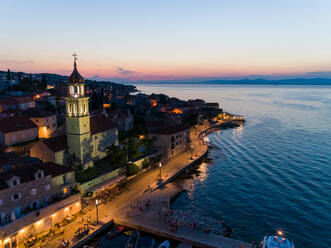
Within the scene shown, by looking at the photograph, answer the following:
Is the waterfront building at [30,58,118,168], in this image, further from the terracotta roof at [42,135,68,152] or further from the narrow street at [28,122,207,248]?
the narrow street at [28,122,207,248]

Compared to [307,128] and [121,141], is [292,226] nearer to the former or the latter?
[121,141]

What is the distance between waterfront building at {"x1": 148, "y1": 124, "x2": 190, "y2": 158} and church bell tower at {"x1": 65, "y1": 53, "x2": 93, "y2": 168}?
24.0m

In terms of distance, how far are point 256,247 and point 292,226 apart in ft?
31.6

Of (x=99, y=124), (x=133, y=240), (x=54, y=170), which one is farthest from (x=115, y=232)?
(x=99, y=124)

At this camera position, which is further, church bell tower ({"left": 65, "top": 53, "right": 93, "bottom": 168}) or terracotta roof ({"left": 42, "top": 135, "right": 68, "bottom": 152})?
church bell tower ({"left": 65, "top": 53, "right": 93, "bottom": 168})

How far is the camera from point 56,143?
47.2m

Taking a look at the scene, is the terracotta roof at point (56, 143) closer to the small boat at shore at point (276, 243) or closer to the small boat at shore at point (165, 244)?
the small boat at shore at point (165, 244)

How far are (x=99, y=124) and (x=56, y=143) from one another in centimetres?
1090

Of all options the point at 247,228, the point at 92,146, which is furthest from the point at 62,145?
the point at 247,228

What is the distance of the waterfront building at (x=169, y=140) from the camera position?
224 ft

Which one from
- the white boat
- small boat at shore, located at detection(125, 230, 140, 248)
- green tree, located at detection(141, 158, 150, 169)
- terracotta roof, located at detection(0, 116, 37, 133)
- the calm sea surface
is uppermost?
terracotta roof, located at detection(0, 116, 37, 133)

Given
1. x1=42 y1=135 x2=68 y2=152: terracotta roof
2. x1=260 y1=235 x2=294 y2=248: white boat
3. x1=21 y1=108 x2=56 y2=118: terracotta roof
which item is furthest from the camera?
x1=21 y1=108 x2=56 y2=118: terracotta roof

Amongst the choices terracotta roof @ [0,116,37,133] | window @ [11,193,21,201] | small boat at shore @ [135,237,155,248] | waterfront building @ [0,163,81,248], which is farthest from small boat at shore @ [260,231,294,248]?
terracotta roof @ [0,116,37,133]

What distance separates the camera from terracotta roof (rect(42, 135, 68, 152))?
150ft
